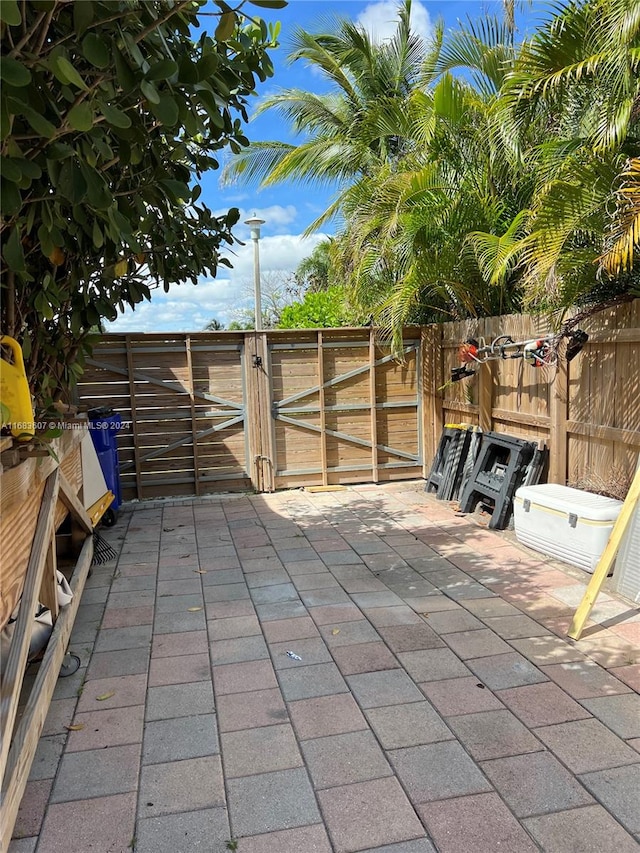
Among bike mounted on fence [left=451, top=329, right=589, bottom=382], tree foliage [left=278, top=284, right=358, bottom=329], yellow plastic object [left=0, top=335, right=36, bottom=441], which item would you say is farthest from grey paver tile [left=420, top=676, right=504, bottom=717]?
tree foliage [left=278, top=284, right=358, bottom=329]

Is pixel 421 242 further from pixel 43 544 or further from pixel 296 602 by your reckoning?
pixel 43 544

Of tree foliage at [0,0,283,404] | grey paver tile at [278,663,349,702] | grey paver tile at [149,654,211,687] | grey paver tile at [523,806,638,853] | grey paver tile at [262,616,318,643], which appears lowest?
grey paver tile at [149,654,211,687]

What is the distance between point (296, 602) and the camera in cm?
375

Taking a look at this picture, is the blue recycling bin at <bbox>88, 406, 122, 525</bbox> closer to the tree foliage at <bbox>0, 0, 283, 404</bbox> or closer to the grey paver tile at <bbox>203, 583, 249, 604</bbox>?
the grey paver tile at <bbox>203, 583, 249, 604</bbox>

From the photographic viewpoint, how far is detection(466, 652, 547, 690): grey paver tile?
2.71 meters

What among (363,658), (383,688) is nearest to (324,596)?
(363,658)

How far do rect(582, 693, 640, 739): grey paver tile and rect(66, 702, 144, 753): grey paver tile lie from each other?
6.28 ft

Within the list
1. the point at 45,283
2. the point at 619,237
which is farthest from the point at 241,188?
the point at 45,283

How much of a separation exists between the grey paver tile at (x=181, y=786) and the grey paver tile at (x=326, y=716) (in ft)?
1.29

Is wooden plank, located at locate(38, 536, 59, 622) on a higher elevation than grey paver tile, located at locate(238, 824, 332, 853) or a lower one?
higher

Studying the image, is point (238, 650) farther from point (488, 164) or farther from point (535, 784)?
point (488, 164)

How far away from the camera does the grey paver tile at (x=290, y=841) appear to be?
182cm

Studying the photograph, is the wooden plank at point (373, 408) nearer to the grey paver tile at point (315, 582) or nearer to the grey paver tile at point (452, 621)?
the grey paver tile at point (315, 582)

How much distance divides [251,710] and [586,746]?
1.37 meters
